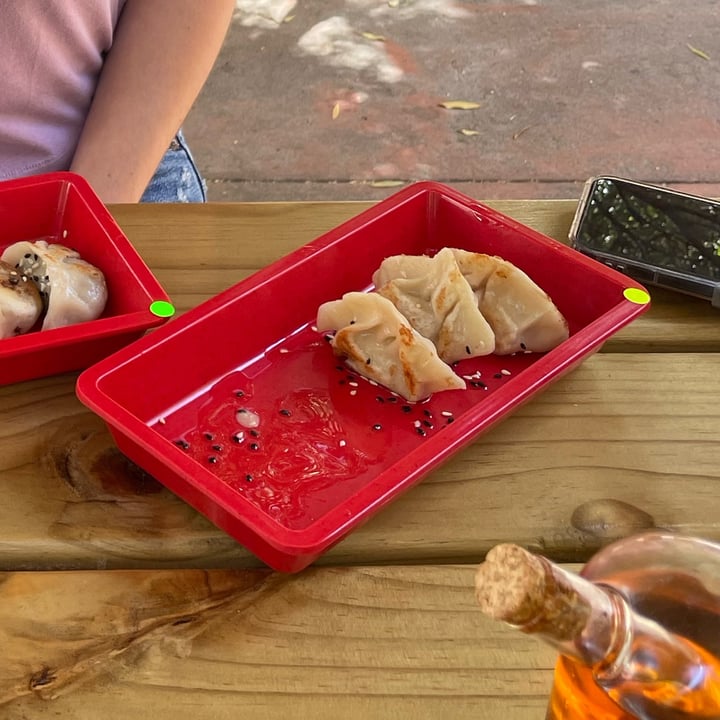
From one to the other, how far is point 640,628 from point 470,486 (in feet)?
1.00

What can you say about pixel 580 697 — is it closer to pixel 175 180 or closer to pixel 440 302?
pixel 440 302

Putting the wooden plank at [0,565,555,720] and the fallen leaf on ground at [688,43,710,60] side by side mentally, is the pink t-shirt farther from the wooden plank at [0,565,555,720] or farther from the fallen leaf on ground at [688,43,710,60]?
the fallen leaf on ground at [688,43,710,60]

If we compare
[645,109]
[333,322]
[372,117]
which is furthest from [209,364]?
[645,109]

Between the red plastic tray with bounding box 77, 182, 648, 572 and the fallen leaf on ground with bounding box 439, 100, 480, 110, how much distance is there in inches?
67.2

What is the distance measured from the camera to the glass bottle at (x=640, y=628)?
417 mm

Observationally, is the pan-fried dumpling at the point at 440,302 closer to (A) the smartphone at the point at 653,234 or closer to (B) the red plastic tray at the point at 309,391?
(B) the red plastic tray at the point at 309,391

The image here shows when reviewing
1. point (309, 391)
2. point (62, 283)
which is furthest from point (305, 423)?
point (62, 283)

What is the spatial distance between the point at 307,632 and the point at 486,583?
28 centimetres

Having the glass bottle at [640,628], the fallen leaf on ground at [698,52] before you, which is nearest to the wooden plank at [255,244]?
the glass bottle at [640,628]

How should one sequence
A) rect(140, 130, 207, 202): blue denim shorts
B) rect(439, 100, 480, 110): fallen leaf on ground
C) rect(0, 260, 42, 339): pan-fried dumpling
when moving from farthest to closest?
rect(439, 100, 480, 110): fallen leaf on ground < rect(140, 130, 207, 202): blue denim shorts < rect(0, 260, 42, 339): pan-fried dumpling

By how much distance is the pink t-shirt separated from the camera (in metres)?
1.12

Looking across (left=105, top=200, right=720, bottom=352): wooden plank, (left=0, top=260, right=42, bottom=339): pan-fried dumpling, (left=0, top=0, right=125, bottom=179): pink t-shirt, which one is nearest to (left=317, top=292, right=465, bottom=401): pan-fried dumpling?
(left=105, top=200, right=720, bottom=352): wooden plank

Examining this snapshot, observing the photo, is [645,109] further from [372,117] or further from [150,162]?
[150,162]

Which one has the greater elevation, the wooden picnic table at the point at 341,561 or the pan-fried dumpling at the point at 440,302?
the pan-fried dumpling at the point at 440,302
